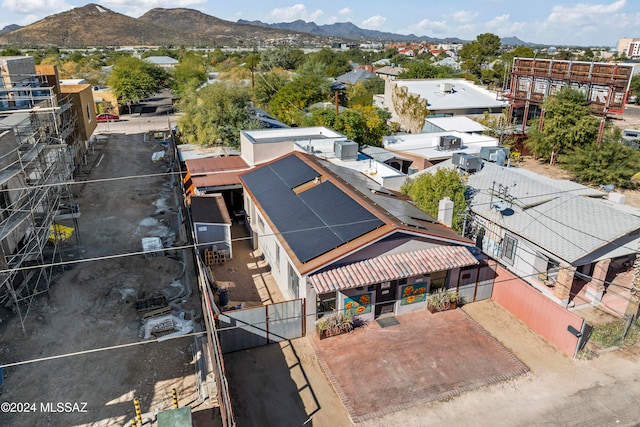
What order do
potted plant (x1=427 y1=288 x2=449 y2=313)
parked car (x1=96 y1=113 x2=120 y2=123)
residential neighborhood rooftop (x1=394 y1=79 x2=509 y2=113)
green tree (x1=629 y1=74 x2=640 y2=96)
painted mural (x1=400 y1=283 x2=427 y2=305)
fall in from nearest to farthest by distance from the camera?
painted mural (x1=400 y1=283 x2=427 y2=305) < potted plant (x1=427 y1=288 x2=449 y2=313) < residential neighborhood rooftop (x1=394 y1=79 x2=509 y2=113) < parked car (x1=96 y1=113 x2=120 y2=123) < green tree (x1=629 y1=74 x2=640 y2=96)

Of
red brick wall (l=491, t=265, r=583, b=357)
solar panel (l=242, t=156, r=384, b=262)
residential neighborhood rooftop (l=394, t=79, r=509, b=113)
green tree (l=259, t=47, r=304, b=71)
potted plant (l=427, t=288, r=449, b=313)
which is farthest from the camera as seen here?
green tree (l=259, t=47, r=304, b=71)

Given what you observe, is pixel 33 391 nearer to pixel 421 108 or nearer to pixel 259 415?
pixel 259 415

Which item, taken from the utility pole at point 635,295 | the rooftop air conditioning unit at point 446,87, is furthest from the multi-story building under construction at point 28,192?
the rooftop air conditioning unit at point 446,87

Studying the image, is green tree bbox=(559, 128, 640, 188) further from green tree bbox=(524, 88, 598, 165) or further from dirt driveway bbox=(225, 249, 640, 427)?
dirt driveway bbox=(225, 249, 640, 427)

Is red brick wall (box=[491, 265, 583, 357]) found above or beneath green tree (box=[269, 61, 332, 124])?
beneath

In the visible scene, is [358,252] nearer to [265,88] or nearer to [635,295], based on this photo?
[635,295]

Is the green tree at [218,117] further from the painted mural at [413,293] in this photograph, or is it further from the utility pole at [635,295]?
the utility pole at [635,295]

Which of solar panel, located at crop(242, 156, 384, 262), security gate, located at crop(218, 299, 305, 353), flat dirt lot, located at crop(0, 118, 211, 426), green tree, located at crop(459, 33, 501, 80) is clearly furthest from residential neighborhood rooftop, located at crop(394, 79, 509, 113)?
green tree, located at crop(459, 33, 501, 80)
